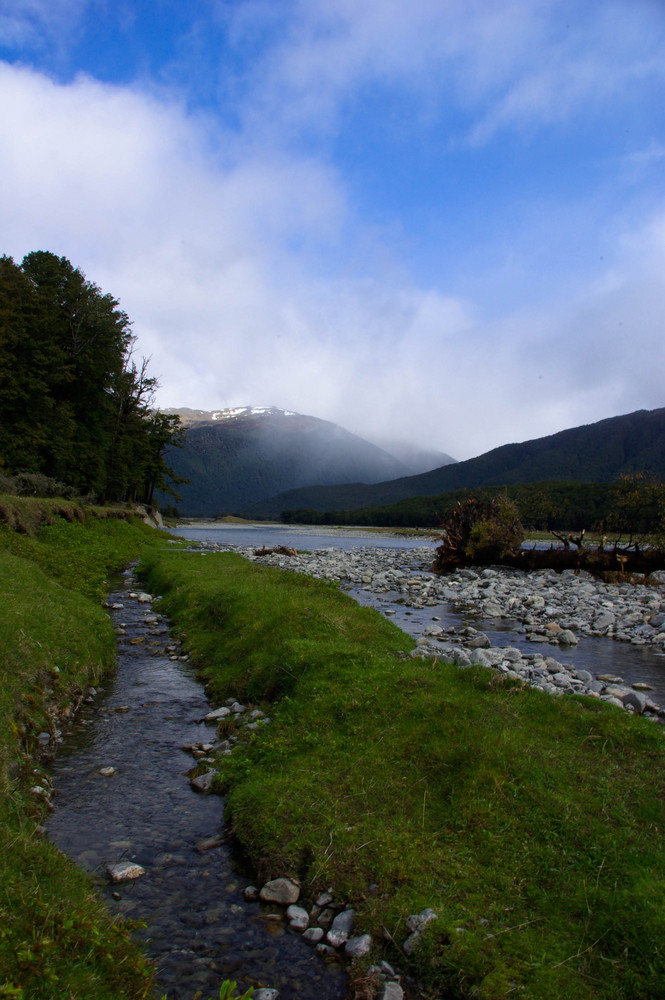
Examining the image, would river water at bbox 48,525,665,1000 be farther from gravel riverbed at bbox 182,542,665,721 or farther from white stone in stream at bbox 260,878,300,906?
gravel riverbed at bbox 182,542,665,721

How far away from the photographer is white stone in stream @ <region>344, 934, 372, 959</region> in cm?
476

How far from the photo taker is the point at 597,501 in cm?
15338

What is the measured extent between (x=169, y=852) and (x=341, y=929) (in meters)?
2.23

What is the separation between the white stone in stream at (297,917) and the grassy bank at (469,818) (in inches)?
9.2

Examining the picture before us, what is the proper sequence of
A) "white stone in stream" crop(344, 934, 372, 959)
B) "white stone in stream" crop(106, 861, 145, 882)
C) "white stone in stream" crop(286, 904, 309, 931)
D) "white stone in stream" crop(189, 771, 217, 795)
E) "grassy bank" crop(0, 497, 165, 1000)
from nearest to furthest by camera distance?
"grassy bank" crop(0, 497, 165, 1000) < "white stone in stream" crop(344, 934, 372, 959) < "white stone in stream" crop(286, 904, 309, 931) < "white stone in stream" crop(106, 861, 145, 882) < "white stone in stream" crop(189, 771, 217, 795)

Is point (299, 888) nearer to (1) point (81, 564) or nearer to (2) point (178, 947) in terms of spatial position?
(2) point (178, 947)

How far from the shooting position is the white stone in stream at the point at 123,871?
561cm

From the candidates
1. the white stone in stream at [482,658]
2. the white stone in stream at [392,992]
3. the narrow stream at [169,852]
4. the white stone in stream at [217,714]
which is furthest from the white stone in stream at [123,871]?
the white stone in stream at [482,658]

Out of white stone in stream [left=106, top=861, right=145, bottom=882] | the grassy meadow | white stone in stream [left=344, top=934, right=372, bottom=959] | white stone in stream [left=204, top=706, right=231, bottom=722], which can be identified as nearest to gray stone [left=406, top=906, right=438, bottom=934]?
the grassy meadow

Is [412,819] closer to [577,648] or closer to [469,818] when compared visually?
[469,818]

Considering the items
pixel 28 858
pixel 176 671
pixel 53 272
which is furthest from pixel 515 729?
pixel 53 272

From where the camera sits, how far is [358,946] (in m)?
4.80

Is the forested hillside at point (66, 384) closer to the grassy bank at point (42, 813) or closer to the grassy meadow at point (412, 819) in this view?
the grassy bank at point (42, 813)

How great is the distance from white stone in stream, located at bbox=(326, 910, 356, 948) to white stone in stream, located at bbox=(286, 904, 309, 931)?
272 mm
